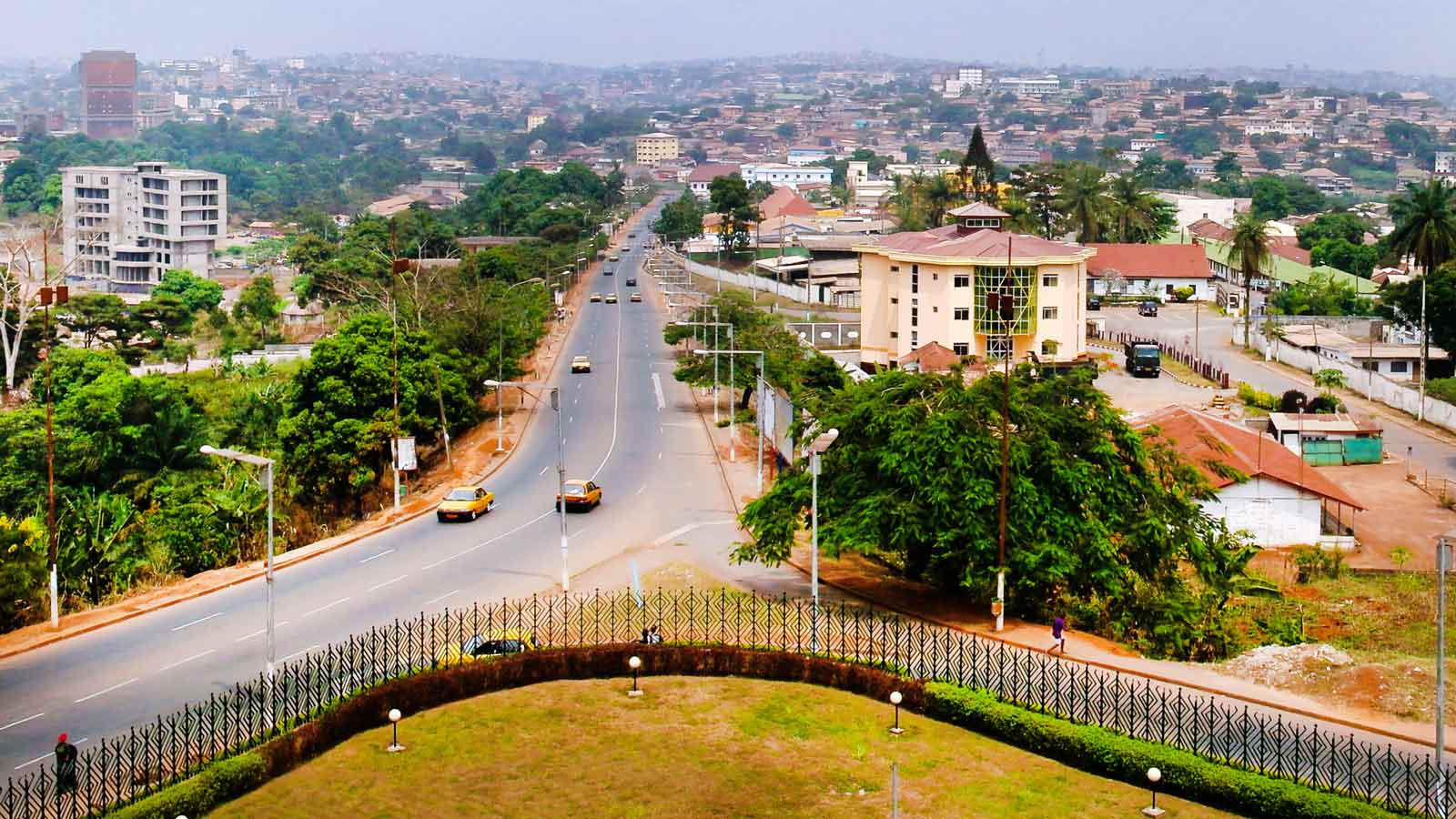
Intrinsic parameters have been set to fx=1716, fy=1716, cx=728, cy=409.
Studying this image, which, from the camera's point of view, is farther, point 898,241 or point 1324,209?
point 1324,209

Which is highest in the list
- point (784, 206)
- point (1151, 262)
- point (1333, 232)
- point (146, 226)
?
point (784, 206)

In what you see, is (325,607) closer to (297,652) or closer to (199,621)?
(199,621)

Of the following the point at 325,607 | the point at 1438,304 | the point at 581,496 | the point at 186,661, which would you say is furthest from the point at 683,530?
the point at 1438,304

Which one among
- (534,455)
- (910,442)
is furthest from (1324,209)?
(910,442)

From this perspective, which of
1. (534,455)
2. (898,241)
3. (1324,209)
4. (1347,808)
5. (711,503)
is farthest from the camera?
(1324,209)

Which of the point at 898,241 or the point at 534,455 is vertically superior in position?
the point at 898,241

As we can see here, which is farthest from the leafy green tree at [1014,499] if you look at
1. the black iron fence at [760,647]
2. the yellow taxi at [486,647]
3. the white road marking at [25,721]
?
the white road marking at [25,721]

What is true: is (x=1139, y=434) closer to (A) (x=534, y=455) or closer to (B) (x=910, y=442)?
Answer: (B) (x=910, y=442)

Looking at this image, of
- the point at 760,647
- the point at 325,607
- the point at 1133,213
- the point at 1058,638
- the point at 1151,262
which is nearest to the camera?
the point at 760,647
